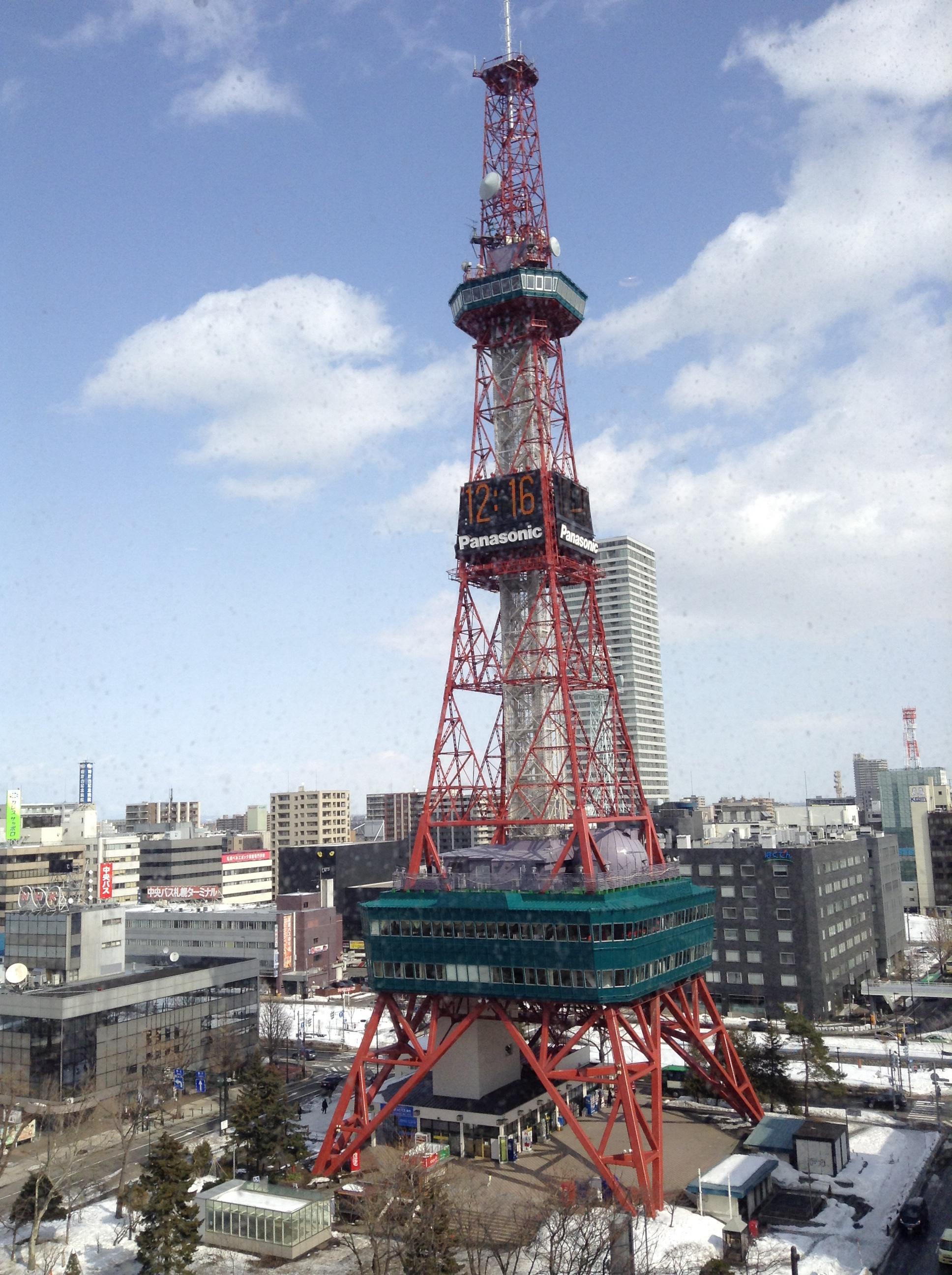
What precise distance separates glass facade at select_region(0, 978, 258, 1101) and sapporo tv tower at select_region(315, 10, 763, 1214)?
1490 centimetres

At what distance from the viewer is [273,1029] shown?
89.5 m

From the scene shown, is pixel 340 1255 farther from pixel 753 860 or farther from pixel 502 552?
pixel 753 860

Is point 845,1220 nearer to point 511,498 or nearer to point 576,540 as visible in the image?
point 576,540

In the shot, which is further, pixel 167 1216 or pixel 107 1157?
pixel 107 1157

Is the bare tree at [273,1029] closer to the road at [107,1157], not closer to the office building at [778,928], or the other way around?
the road at [107,1157]

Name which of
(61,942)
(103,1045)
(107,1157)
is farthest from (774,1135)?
(61,942)

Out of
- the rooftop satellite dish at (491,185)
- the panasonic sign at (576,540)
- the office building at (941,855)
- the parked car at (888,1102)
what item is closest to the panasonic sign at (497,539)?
the panasonic sign at (576,540)

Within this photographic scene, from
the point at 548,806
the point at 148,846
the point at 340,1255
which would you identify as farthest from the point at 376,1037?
the point at 148,846

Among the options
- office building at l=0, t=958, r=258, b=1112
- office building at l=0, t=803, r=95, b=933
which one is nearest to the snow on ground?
office building at l=0, t=958, r=258, b=1112

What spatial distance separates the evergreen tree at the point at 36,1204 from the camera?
147 ft

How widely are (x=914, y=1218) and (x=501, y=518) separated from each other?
47.1 meters

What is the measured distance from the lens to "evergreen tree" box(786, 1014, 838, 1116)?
69438 millimetres

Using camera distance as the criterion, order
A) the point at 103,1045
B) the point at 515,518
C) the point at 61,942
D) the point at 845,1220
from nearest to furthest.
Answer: the point at 845,1220
the point at 103,1045
the point at 515,518
the point at 61,942

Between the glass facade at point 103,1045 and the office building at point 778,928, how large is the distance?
50.1 metres
